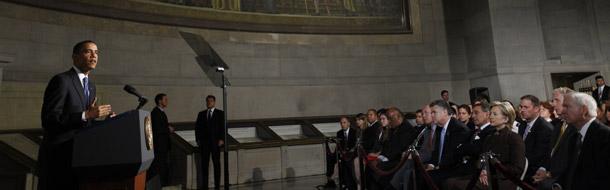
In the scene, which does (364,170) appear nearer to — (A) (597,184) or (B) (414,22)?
(A) (597,184)

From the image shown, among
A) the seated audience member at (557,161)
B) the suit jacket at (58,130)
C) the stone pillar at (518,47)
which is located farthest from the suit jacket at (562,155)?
the stone pillar at (518,47)

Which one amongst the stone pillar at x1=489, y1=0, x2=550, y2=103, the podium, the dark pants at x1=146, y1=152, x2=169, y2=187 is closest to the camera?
the podium

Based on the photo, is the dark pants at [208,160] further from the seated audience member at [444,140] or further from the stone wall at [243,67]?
the seated audience member at [444,140]

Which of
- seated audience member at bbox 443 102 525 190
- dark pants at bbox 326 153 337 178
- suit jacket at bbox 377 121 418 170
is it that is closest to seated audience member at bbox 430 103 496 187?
seated audience member at bbox 443 102 525 190

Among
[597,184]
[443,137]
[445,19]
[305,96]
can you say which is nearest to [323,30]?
[305,96]

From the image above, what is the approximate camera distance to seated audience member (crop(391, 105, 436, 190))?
4.36 metres

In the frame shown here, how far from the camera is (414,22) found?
11664 millimetres

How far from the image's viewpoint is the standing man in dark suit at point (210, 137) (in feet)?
21.5

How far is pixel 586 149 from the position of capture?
8.09ft

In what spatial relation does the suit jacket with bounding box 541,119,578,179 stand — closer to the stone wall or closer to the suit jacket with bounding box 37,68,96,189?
the suit jacket with bounding box 37,68,96,189

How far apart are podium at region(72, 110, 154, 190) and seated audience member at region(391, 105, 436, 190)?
3242 mm

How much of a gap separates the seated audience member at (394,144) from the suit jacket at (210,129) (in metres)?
3.17

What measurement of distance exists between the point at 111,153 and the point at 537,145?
3927 mm

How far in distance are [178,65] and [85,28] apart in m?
2.21
